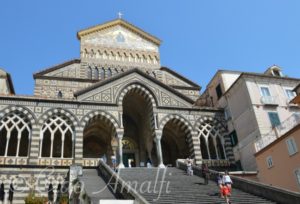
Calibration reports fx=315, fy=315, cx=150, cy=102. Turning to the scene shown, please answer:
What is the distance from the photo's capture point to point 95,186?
654 inches

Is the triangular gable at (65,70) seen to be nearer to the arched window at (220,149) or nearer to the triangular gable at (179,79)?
the triangular gable at (179,79)

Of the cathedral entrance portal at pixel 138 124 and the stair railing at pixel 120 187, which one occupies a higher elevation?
the cathedral entrance portal at pixel 138 124

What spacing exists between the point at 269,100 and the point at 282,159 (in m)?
6.70

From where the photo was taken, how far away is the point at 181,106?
27.5m

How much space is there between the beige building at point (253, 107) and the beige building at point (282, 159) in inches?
46.6

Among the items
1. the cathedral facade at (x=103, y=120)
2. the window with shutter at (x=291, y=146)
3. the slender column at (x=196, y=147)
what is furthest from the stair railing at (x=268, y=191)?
the cathedral facade at (x=103, y=120)

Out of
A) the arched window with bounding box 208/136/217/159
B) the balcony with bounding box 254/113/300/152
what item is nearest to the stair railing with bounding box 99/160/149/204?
the balcony with bounding box 254/113/300/152

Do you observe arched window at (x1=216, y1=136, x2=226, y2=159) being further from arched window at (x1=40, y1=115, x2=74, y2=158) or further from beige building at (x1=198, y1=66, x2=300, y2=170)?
arched window at (x1=40, y1=115, x2=74, y2=158)

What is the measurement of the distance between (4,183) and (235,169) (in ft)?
56.4

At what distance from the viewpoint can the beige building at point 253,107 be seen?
24.1 meters

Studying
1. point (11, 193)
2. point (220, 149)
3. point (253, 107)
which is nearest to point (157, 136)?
point (220, 149)

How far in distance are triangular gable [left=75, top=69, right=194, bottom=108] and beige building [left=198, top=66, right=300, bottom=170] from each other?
3.88 m

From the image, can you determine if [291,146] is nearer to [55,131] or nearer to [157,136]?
[157,136]

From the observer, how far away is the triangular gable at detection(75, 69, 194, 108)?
2565 cm
